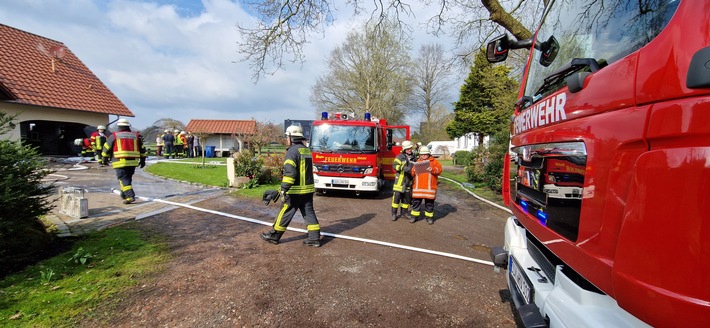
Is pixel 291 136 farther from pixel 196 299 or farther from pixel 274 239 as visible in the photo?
pixel 196 299

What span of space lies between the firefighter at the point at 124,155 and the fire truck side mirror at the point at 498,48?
23.8 feet

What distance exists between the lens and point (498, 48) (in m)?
3.34

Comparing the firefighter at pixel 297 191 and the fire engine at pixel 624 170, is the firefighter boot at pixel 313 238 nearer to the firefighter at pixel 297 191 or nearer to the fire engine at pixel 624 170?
the firefighter at pixel 297 191

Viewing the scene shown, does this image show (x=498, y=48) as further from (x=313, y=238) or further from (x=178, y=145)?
(x=178, y=145)

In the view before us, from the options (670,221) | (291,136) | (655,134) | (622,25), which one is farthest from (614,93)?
(291,136)

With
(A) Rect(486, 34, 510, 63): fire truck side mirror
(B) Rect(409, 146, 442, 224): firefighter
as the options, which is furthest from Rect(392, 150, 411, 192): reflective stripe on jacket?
(A) Rect(486, 34, 510, 63): fire truck side mirror

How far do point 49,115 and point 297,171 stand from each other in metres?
15.3

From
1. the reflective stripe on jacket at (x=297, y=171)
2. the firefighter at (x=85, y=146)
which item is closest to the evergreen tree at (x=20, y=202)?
the reflective stripe on jacket at (x=297, y=171)

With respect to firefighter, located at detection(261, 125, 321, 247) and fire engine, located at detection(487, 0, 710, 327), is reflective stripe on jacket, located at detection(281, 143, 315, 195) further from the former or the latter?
fire engine, located at detection(487, 0, 710, 327)

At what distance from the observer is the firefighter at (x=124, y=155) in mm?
6832

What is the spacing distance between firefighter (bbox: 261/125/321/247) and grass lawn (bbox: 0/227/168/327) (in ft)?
5.01

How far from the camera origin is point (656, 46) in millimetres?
1185

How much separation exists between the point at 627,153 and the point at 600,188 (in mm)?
217

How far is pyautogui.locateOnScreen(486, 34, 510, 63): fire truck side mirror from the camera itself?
3295 millimetres
